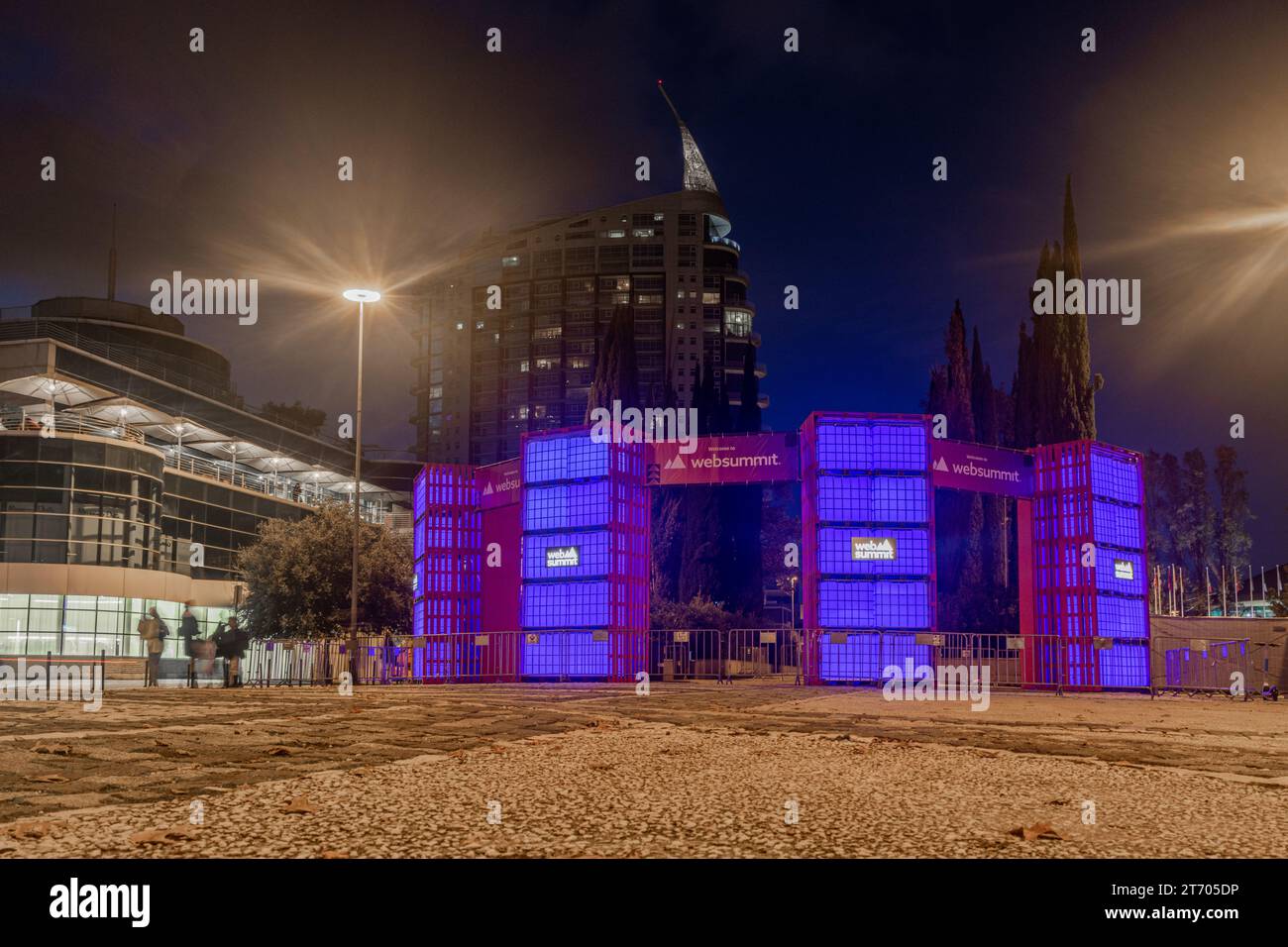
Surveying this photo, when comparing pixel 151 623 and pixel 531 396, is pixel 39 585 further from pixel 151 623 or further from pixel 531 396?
pixel 531 396

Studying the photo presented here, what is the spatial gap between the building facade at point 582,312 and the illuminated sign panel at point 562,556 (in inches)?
4150

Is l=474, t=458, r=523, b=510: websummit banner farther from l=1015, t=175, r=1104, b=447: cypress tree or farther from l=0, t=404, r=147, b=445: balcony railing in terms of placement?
l=1015, t=175, r=1104, b=447: cypress tree

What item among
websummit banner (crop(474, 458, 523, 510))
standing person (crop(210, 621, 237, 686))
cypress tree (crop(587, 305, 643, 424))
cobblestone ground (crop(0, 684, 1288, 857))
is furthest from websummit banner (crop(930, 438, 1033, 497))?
standing person (crop(210, 621, 237, 686))

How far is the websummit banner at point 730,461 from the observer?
30.5 meters

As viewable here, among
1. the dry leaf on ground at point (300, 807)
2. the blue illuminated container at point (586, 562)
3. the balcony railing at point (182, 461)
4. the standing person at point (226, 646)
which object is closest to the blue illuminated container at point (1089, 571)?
the blue illuminated container at point (586, 562)

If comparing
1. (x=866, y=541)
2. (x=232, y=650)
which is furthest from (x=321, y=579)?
(x=866, y=541)

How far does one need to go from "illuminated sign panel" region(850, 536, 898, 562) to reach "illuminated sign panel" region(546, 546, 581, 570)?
25.2 feet

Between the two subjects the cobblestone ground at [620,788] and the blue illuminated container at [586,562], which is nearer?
the cobblestone ground at [620,788]

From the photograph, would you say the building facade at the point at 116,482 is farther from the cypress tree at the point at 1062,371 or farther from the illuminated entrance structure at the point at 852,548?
the cypress tree at the point at 1062,371

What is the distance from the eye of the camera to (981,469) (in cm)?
3070

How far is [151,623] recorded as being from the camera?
25.1m

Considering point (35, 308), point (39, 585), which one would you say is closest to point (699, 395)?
point (39, 585)
